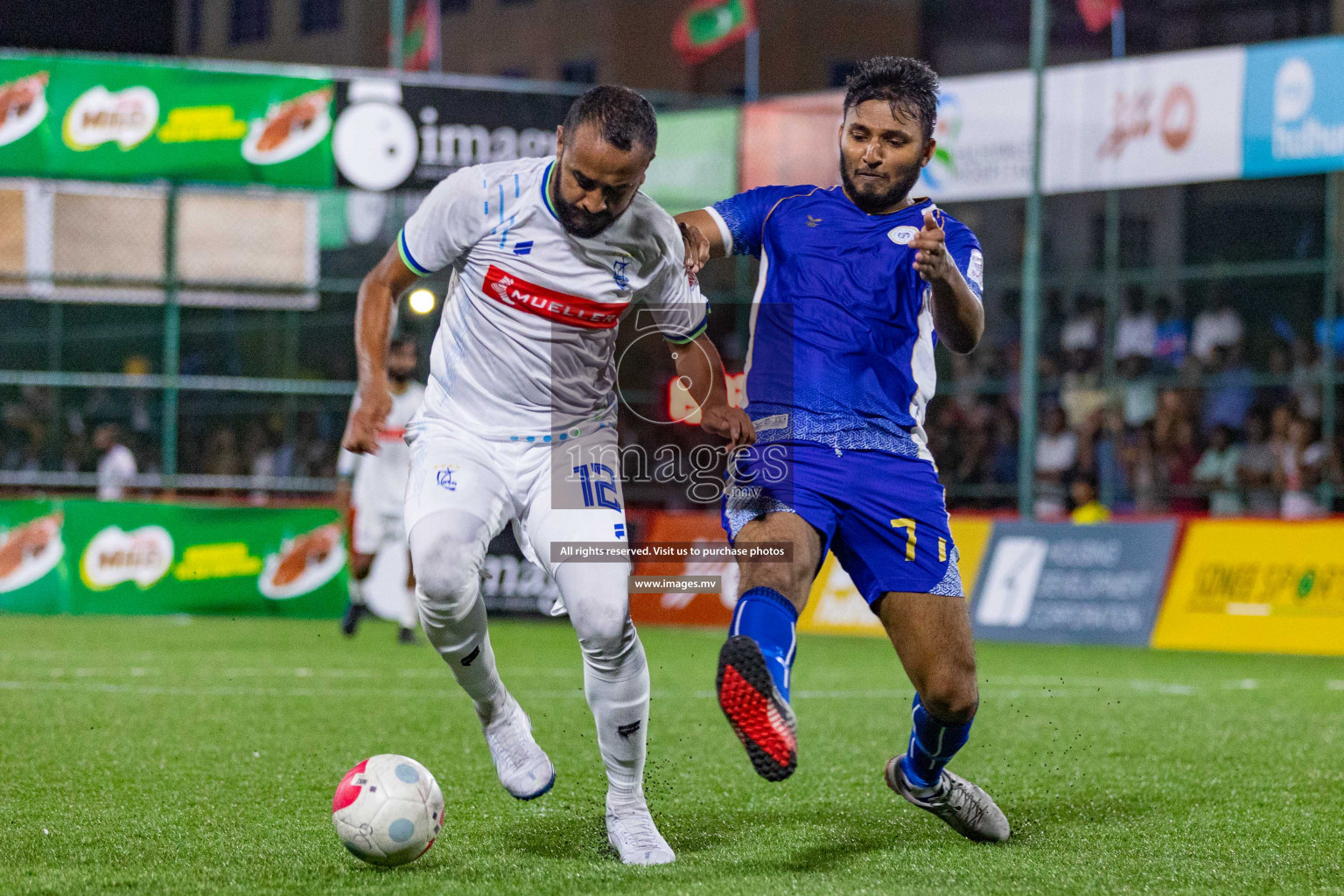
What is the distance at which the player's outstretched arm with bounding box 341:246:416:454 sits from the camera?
14.7 feet

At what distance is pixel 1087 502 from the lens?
50.0ft

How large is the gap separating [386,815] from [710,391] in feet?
4.97

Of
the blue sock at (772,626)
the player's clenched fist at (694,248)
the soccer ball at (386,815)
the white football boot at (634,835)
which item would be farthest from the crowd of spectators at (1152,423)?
the soccer ball at (386,815)

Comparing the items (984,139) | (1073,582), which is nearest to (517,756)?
(1073,582)

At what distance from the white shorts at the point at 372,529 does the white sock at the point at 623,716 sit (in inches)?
324

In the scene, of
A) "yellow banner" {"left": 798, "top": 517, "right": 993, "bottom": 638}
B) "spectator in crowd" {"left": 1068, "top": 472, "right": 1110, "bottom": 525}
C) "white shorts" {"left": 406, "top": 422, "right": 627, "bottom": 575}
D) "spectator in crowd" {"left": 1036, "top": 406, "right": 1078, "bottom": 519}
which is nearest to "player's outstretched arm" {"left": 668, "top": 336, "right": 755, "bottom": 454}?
"white shorts" {"left": 406, "top": 422, "right": 627, "bottom": 575}

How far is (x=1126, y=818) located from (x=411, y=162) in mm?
12358

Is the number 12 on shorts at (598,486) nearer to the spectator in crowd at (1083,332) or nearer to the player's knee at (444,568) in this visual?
the player's knee at (444,568)

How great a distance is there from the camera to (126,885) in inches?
163

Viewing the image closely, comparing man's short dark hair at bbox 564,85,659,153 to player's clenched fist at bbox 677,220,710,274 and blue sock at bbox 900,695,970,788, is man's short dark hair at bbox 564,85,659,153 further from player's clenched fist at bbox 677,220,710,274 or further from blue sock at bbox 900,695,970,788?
blue sock at bbox 900,695,970,788

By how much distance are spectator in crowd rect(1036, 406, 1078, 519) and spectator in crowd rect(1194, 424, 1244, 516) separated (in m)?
1.43

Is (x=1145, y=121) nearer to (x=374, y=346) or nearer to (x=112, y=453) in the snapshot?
(x=112, y=453)

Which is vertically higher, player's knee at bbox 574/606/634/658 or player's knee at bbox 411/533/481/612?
player's knee at bbox 411/533/481/612

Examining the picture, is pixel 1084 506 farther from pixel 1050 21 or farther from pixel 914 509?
pixel 1050 21
